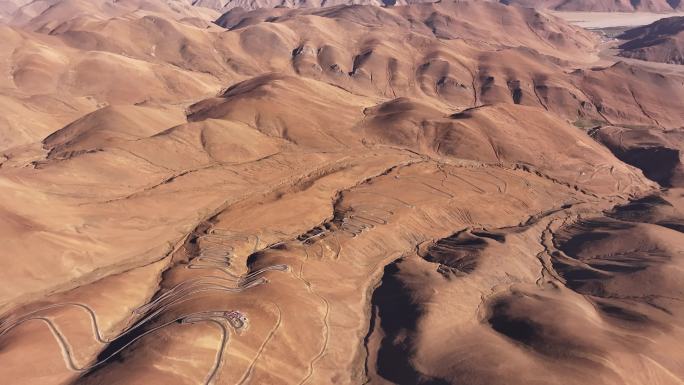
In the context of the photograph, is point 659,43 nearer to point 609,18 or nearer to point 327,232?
point 609,18

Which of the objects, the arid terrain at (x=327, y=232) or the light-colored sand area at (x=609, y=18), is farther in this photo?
the light-colored sand area at (x=609, y=18)

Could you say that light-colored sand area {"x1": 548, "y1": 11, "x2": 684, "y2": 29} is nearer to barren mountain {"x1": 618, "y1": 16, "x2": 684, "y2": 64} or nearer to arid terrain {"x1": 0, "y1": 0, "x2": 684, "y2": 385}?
barren mountain {"x1": 618, "y1": 16, "x2": 684, "y2": 64}

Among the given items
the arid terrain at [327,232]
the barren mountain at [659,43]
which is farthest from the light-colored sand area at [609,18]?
the arid terrain at [327,232]

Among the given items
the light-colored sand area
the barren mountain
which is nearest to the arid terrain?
the barren mountain

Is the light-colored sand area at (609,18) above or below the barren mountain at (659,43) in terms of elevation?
below

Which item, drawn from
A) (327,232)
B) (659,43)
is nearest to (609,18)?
(659,43)

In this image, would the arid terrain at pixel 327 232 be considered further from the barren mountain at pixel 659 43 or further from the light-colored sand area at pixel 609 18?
the light-colored sand area at pixel 609 18

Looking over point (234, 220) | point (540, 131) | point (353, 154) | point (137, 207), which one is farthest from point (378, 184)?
point (540, 131)
